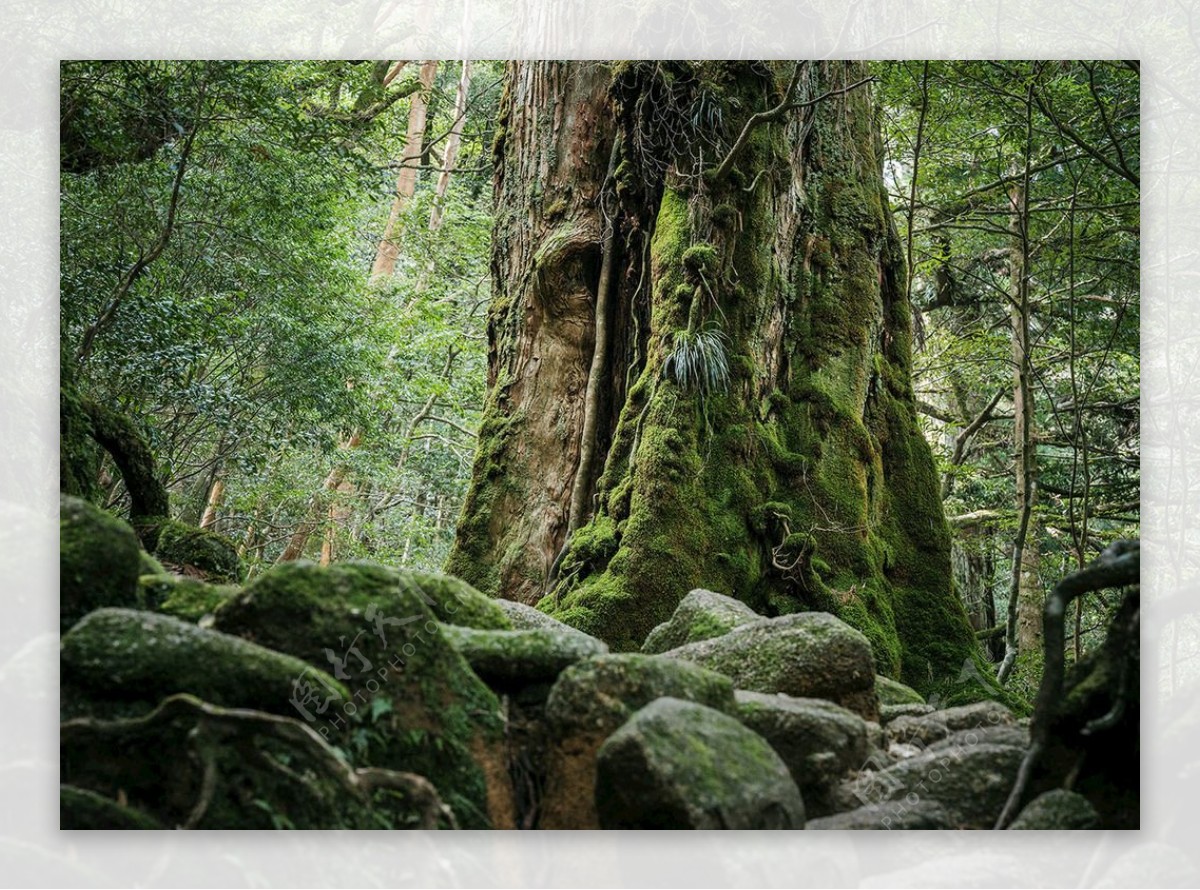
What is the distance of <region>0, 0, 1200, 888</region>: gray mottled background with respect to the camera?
2.60m

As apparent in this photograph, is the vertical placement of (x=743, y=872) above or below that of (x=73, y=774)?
below

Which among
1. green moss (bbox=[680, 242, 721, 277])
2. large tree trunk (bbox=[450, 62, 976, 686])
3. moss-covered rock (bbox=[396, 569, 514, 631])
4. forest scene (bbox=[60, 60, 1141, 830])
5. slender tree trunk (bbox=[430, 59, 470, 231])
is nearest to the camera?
forest scene (bbox=[60, 60, 1141, 830])

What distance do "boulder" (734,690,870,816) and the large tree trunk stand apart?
4.41ft

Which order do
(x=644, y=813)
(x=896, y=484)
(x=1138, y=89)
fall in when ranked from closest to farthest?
(x=644, y=813) < (x=1138, y=89) < (x=896, y=484)

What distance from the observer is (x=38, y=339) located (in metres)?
3.70

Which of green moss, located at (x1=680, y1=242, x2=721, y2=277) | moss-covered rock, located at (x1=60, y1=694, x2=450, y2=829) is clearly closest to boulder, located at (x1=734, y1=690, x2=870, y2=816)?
moss-covered rock, located at (x1=60, y1=694, x2=450, y2=829)

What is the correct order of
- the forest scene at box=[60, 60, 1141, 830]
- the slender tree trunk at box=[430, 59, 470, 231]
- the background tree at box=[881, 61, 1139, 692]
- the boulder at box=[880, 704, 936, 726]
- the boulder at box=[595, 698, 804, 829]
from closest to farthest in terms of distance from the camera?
the boulder at box=[595, 698, 804, 829] → the forest scene at box=[60, 60, 1141, 830] → the boulder at box=[880, 704, 936, 726] → the background tree at box=[881, 61, 1139, 692] → the slender tree trunk at box=[430, 59, 470, 231]

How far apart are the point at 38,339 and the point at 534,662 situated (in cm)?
231

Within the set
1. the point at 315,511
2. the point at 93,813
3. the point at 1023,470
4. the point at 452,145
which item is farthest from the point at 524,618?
the point at 452,145

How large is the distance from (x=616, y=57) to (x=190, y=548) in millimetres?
2804

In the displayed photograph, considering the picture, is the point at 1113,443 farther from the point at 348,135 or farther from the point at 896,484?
the point at 348,135

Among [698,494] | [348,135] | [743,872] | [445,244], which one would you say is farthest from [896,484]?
[445,244]

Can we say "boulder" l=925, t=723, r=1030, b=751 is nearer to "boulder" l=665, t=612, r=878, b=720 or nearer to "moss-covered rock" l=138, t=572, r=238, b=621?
"boulder" l=665, t=612, r=878, b=720

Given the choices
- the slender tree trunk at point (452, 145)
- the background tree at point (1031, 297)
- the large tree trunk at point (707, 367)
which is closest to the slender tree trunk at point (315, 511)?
the slender tree trunk at point (452, 145)
